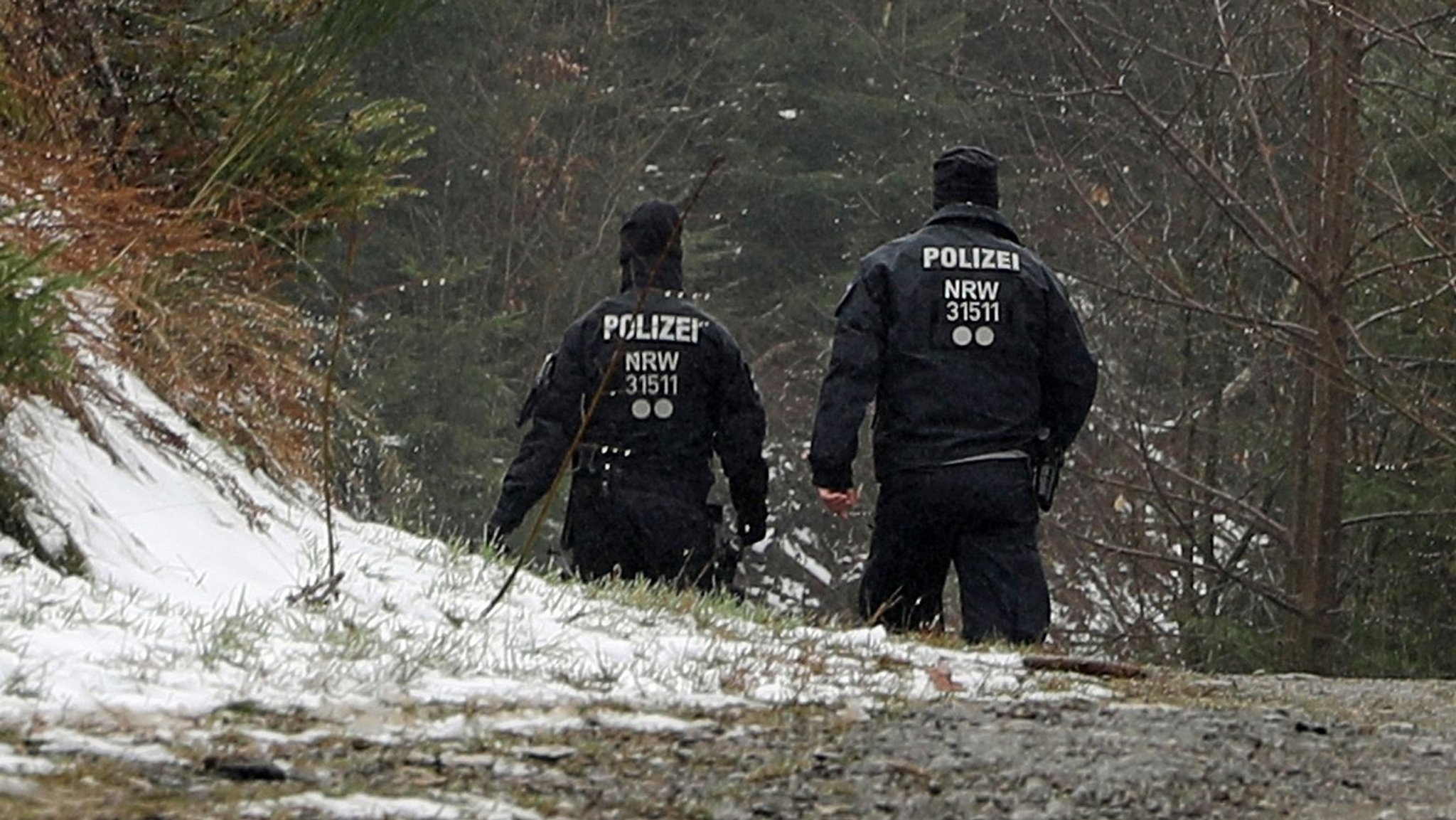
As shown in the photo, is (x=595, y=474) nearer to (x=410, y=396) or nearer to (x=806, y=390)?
(x=410, y=396)

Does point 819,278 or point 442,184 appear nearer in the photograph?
point 442,184

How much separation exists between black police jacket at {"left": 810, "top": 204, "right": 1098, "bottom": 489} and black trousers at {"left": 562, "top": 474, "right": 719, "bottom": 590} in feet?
3.85

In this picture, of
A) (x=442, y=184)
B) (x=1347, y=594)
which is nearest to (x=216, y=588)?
(x=1347, y=594)

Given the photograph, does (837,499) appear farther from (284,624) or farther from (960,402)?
(284,624)

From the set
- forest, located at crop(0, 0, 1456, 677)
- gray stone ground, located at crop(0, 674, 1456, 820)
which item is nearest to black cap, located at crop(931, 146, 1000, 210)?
forest, located at crop(0, 0, 1456, 677)

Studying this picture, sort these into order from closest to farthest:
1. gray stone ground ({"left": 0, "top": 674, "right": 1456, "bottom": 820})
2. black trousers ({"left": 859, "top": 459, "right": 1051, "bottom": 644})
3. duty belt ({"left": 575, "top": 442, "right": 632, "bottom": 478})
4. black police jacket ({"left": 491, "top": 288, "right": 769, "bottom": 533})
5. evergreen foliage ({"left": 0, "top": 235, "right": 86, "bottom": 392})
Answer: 1. gray stone ground ({"left": 0, "top": 674, "right": 1456, "bottom": 820})
2. evergreen foliage ({"left": 0, "top": 235, "right": 86, "bottom": 392})
3. black trousers ({"left": 859, "top": 459, "right": 1051, "bottom": 644})
4. black police jacket ({"left": 491, "top": 288, "right": 769, "bottom": 533})
5. duty belt ({"left": 575, "top": 442, "right": 632, "bottom": 478})

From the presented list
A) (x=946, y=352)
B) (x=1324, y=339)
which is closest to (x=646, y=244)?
(x=946, y=352)

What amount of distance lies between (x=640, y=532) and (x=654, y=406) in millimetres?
512

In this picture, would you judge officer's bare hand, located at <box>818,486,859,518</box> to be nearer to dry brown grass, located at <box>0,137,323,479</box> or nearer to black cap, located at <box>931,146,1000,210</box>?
black cap, located at <box>931,146,1000,210</box>

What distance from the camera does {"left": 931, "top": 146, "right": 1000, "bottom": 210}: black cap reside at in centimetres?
880

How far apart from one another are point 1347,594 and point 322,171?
10101 mm

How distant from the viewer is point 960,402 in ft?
28.1

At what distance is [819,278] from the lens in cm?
3616

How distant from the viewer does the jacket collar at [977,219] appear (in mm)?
8766
